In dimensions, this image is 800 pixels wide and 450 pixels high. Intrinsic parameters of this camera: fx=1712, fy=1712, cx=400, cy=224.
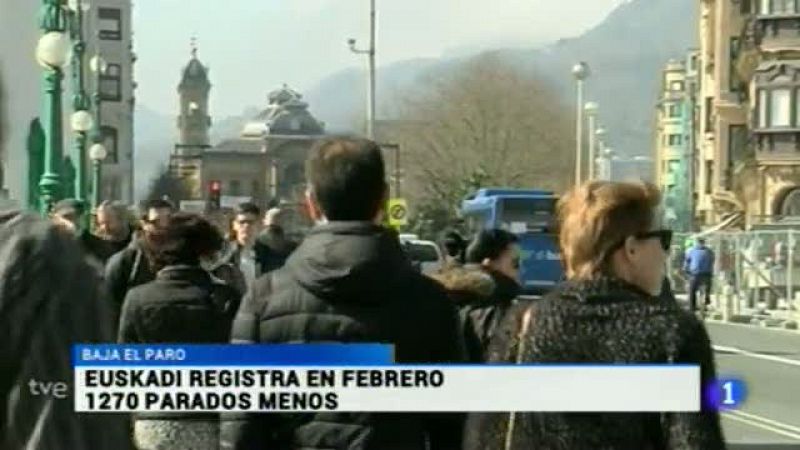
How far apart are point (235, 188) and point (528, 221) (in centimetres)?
Result: 68

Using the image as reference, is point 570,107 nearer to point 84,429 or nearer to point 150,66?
point 150,66

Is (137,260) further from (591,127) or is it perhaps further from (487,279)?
(591,127)

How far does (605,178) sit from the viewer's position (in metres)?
2.59

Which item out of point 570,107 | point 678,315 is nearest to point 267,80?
point 570,107

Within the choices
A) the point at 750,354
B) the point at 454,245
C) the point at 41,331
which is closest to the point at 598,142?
the point at 41,331

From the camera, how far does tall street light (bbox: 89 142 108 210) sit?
794 cm

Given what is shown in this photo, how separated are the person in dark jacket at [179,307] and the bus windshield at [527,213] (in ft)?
1.94

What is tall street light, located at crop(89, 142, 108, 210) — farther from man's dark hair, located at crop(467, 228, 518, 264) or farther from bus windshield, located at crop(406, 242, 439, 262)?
bus windshield, located at crop(406, 242, 439, 262)

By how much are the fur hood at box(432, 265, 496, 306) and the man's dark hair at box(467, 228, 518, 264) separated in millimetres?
175

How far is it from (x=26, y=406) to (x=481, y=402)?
3.61 ft

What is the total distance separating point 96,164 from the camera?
8500mm

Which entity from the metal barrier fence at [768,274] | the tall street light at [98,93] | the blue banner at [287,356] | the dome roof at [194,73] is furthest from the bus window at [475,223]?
the metal barrier fence at [768,274]

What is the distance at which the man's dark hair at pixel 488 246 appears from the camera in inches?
176

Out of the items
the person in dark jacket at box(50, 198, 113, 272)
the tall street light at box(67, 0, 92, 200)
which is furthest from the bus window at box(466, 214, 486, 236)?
the tall street light at box(67, 0, 92, 200)
